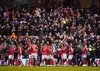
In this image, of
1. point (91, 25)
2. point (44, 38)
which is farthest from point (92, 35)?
point (44, 38)

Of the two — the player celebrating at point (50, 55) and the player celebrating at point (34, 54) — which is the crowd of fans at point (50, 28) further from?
the player celebrating at point (50, 55)

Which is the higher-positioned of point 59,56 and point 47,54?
point 47,54

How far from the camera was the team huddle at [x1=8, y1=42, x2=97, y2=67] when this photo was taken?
88.5 ft

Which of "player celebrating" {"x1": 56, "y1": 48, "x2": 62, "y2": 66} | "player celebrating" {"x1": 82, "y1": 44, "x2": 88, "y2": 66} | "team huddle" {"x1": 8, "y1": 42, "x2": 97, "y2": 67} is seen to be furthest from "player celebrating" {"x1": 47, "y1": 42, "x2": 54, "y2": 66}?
"player celebrating" {"x1": 82, "y1": 44, "x2": 88, "y2": 66}

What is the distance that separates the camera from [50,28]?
29.8 m

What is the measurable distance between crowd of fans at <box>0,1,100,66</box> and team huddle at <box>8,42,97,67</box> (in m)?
0.44

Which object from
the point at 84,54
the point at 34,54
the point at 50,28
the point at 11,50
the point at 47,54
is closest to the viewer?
the point at 34,54

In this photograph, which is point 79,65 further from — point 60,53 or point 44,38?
point 44,38

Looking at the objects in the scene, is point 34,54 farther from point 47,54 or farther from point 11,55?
point 11,55

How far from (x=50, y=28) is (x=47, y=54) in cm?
348

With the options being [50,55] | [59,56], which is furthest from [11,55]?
[59,56]

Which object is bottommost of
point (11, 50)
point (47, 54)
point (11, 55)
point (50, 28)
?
point (47, 54)

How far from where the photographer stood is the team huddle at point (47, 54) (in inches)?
1062

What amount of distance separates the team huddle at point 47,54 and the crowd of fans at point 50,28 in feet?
1.45
